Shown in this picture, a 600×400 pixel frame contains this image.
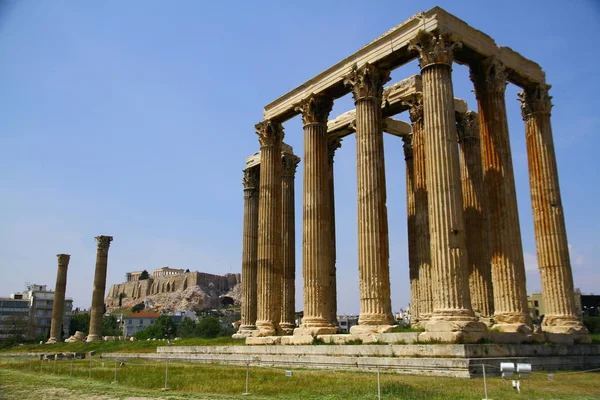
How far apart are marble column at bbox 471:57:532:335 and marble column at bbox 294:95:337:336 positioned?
9092 mm

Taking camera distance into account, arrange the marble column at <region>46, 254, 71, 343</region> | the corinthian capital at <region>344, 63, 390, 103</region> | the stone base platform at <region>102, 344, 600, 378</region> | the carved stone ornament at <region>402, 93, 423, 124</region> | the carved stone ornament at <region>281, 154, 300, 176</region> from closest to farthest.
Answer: the stone base platform at <region>102, 344, 600, 378</region> < the corinthian capital at <region>344, 63, 390, 103</region> < the carved stone ornament at <region>402, 93, 423, 124</region> < the carved stone ornament at <region>281, 154, 300, 176</region> < the marble column at <region>46, 254, 71, 343</region>

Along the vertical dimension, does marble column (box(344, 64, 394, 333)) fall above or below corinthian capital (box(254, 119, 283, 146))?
below

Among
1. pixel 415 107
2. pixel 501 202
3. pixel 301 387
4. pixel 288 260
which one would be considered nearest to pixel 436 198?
pixel 501 202

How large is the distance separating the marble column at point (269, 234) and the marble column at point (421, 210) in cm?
908

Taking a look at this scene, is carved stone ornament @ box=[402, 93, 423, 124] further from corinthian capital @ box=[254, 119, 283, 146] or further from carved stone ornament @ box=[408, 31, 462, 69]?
corinthian capital @ box=[254, 119, 283, 146]

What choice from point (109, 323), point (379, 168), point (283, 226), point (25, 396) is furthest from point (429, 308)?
point (109, 323)

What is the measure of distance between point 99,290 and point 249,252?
3272cm

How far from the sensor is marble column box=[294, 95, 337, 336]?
29.2 metres

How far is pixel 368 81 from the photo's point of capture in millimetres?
28891

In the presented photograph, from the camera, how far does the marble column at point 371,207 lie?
84.4 ft

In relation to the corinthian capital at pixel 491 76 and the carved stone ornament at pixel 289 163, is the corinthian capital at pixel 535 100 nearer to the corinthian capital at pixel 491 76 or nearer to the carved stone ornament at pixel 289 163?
the corinthian capital at pixel 491 76

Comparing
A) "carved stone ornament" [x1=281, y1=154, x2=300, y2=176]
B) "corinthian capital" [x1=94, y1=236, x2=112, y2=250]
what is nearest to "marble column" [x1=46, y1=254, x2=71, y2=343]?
"corinthian capital" [x1=94, y1=236, x2=112, y2=250]

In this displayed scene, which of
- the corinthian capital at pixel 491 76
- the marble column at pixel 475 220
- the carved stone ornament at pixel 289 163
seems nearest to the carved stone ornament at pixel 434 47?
the corinthian capital at pixel 491 76

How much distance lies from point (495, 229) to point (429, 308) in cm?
619
